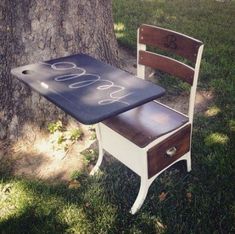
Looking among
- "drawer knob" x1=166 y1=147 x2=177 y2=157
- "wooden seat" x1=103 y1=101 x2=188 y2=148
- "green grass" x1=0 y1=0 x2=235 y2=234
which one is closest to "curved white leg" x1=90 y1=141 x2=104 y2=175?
"green grass" x1=0 y1=0 x2=235 y2=234

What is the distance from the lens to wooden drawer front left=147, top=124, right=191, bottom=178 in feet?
8.24

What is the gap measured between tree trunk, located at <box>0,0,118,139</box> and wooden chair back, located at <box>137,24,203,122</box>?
800 millimetres

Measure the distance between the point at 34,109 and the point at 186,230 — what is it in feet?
6.19

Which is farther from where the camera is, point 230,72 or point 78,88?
point 230,72

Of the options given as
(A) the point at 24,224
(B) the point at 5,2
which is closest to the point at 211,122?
(A) the point at 24,224

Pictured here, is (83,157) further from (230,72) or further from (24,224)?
(230,72)

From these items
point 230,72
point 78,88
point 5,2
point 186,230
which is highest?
point 5,2

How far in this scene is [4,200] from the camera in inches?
114

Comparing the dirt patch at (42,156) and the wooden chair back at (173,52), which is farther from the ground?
the wooden chair back at (173,52)

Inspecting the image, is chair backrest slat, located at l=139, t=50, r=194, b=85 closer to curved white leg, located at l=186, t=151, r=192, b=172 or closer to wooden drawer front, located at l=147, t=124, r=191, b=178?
wooden drawer front, located at l=147, t=124, r=191, b=178

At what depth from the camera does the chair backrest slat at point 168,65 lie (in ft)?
8.33

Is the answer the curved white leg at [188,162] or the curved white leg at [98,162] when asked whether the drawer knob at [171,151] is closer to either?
the curved white leg at [188,162]

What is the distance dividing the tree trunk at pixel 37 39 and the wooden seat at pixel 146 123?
0.99 m

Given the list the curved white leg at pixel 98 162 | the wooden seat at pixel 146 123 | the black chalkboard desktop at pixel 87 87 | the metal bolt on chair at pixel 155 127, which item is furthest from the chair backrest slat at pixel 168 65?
the curved white leg at pixel 98 162
